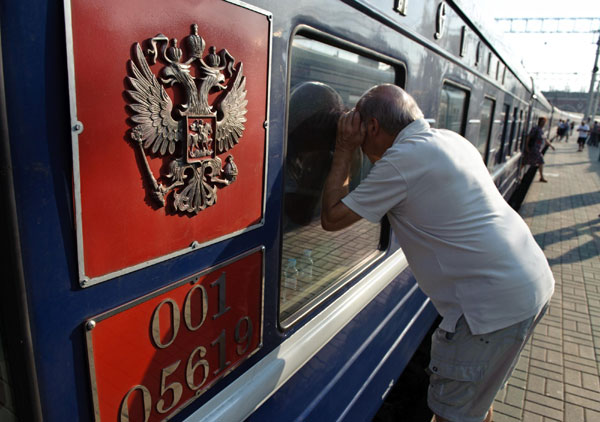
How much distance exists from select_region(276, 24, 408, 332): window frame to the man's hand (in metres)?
0.24

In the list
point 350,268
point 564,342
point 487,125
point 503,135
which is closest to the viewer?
point 350,268

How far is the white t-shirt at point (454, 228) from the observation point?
156 centimetres

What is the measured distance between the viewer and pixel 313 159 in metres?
1.67

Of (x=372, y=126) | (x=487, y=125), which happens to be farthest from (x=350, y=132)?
(x=487, y=125)

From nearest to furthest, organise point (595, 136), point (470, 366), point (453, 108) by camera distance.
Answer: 1. point (470, 366)
2. point (453, 108)
3. point (595, 136)

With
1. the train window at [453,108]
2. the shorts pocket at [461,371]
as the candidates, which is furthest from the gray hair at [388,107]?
the train window at [453,108]

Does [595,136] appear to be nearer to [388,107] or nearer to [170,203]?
[388,107]

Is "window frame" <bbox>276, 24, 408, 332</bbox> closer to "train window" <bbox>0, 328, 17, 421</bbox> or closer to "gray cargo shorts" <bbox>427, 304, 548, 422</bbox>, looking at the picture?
"gray cargo shorts" <bbox>427, 304, 548, 422</bbox>

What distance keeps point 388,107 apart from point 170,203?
1.01 meters

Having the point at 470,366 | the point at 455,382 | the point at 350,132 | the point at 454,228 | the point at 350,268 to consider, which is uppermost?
the point at 350,132

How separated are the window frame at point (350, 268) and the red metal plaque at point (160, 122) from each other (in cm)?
20

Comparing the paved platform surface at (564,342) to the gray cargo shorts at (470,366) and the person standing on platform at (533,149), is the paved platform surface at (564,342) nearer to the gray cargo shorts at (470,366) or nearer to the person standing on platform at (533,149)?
the gray cargo shorts at (470,366)

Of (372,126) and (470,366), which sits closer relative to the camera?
(372,126)

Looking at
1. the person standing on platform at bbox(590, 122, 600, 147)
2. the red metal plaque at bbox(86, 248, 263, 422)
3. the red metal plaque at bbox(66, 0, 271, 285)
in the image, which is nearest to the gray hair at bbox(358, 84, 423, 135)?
the red metal plaque at bbox(66, 0, 271, 285)
